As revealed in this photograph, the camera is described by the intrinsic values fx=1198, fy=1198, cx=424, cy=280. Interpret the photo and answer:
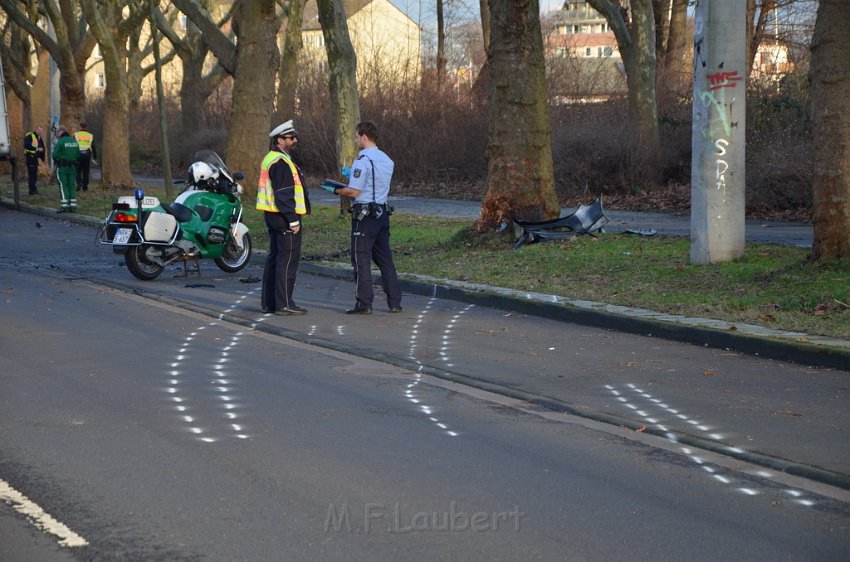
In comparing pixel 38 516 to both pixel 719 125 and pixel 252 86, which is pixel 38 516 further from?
pixel 252 86

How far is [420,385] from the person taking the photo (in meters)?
8.38

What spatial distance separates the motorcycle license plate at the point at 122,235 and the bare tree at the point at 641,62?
16053 millimetres

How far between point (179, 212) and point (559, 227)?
215 inches

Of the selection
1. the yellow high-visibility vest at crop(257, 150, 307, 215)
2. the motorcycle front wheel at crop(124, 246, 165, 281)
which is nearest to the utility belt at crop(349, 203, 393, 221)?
the yellow high-visibility vest at crop(257, 150, 307, 215)

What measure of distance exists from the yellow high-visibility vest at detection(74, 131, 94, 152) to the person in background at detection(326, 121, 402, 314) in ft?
70.8

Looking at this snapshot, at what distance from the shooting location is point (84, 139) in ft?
106

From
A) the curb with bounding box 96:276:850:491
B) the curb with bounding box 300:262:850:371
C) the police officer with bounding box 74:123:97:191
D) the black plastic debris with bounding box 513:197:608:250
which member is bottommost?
the curb with bounding box 96:276:850:491

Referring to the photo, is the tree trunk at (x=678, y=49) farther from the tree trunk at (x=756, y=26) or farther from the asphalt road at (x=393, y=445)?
the asphalt road at (x=393, y=445)

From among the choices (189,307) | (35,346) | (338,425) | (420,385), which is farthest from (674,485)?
(189,307)

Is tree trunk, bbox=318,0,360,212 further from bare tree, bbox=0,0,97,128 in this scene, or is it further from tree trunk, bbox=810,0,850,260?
bare tree, bbox=0,0,97,128

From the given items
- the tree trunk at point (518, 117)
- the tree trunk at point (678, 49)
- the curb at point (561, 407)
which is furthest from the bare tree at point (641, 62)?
the curb at point (561, 407)

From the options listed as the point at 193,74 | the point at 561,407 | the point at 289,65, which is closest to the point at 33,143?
the point at 289,65

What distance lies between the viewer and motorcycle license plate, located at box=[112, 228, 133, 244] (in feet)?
48.5

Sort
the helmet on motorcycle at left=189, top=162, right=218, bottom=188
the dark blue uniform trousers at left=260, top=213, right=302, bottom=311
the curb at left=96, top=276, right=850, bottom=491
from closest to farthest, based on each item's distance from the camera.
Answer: the curb at left=96, top=276, right=850, bottom=491
the dark blue uniform trousers at left=260, top=213, right=302, bottom=311
the helmet on motorcycle at left=189, top=162, right=218, bottom=188
